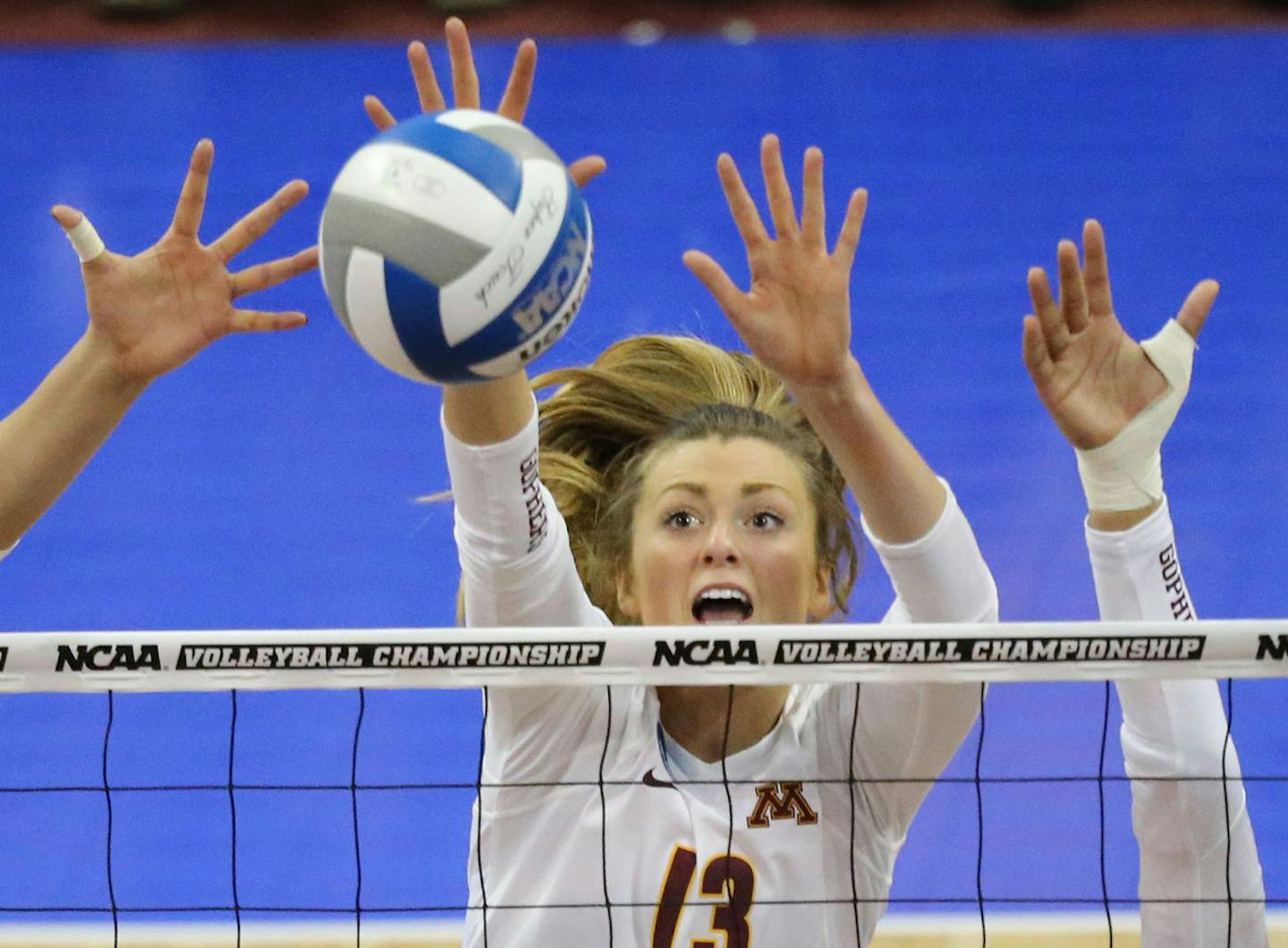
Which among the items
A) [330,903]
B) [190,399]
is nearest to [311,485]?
[190,399]

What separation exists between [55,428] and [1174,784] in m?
1.81

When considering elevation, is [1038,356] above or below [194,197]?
below

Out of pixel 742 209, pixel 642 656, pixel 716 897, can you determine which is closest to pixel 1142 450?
pixel 742 209

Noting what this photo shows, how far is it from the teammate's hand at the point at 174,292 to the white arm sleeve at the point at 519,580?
0.39m

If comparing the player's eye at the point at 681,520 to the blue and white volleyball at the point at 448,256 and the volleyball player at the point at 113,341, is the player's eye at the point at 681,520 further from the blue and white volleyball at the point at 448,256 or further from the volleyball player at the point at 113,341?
the volleyball player at the point at 113,341

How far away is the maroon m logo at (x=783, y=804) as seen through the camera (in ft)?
9.68

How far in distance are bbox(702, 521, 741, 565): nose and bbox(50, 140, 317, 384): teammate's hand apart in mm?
764

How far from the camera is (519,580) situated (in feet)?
9.44

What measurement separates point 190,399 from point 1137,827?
5.70 m

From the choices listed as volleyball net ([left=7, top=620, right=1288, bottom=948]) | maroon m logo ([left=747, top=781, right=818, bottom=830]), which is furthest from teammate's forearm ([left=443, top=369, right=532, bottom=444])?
volleyball net ([left=7, top=620, right=1288, bottom=948])

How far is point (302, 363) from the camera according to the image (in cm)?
821

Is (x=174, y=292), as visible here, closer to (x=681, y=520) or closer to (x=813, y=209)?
(x=681, y=520)

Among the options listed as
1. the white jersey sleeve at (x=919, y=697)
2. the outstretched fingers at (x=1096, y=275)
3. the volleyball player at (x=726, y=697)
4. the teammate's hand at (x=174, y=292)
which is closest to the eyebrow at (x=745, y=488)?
the volleyball player at (x=726, y=697)

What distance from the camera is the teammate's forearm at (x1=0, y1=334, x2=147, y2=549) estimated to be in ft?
9.28
